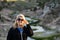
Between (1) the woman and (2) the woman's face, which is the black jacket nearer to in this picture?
(1) the woman

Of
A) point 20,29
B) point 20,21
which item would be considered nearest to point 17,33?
point 20,29

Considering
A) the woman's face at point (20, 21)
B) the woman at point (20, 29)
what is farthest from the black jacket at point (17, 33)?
the woman's face at point (20, 21)

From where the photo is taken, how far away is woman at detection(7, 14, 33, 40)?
7.11m

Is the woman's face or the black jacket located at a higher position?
the woman's face

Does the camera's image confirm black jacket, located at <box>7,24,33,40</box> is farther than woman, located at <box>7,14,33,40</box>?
Yes

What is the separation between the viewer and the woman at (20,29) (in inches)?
280

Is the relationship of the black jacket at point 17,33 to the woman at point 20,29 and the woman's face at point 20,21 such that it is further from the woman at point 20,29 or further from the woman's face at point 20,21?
the woman's face at point 20,21

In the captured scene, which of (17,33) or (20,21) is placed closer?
(20,21)

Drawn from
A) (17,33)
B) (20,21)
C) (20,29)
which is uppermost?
(20,21)

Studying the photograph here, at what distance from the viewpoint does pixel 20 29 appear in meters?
7.15

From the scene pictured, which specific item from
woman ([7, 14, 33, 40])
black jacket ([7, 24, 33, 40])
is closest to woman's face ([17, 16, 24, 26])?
woman ([7, 14, 33, 40])

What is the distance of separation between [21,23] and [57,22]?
73.3 ft

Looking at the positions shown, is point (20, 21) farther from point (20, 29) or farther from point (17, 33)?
point (17, 33)

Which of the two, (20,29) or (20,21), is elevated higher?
(20,21)
